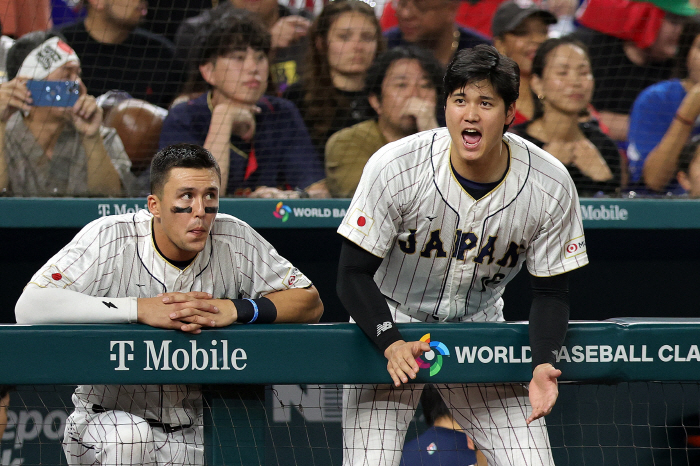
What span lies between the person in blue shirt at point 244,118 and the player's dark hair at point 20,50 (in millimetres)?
634

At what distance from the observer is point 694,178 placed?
3.75 m

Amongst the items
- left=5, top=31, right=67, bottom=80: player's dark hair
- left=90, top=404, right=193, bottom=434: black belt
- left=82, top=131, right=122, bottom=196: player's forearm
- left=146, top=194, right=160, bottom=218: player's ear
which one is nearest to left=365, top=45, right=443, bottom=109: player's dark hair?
left=82, top=131, right=122, bottom=196: player's forearm

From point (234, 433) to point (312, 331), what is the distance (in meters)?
0.33

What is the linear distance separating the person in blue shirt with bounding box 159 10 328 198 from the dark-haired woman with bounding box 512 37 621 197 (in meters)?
1.07

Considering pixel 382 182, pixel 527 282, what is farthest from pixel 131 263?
pixel 527 282

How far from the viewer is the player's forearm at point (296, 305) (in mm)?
1978

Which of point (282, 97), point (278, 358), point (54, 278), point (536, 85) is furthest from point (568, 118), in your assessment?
point (54, 278)

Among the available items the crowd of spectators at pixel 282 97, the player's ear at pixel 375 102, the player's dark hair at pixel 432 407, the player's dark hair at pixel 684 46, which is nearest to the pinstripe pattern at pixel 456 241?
the player's dark hair at pixel 432 407

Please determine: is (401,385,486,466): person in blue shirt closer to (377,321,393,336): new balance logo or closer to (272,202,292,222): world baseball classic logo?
(377,321,393,336): new balance logo

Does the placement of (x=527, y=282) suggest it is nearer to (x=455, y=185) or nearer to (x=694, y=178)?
(x=694, y=178)

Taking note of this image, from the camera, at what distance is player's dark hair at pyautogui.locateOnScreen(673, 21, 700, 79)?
13.2ft

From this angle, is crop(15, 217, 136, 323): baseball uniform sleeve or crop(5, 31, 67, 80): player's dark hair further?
crop(5, 31, 67, 80): player's dark hair

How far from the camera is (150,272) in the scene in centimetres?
205

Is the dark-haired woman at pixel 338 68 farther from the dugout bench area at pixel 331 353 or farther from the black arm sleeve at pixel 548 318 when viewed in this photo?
the black arm sleeve at pixel 548 318
